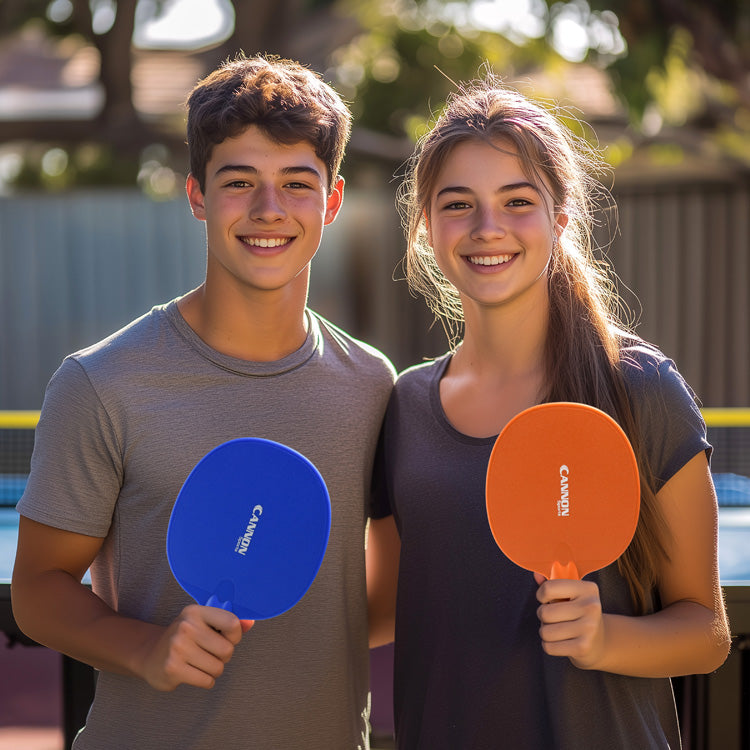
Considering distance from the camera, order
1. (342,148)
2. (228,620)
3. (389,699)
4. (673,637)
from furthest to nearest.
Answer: (389,699) → (342,148) → (673,637) → (228,620)

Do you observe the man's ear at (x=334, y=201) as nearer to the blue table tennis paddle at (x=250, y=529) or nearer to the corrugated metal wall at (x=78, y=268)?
the blue table tennis paddle at (x=250, y=529)

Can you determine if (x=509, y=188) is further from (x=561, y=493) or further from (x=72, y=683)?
(x=72, y=683)

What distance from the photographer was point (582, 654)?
6.19 ft

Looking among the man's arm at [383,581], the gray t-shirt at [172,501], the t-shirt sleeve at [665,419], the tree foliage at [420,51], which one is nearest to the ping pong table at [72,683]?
the gray t-shirt at [172,501]

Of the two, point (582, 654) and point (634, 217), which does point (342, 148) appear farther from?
point (634, 217)

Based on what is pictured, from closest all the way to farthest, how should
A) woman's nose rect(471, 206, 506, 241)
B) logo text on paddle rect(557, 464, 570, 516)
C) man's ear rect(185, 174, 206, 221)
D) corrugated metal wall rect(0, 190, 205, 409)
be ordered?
logo text on paddle rect(557, 464, 570, 516) < woman's nose rect(471, 206, 506, 241) < man's ear rect(185, 174, 206, 221) < corrugated metal wall rect(0, 190, 205, 409)

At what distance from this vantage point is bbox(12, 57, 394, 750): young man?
2137mm

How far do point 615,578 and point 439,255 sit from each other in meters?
0.90

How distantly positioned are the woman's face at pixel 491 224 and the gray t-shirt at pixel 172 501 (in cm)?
48

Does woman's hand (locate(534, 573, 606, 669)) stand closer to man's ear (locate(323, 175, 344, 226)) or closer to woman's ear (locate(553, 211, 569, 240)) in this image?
woman's ear (locate(553, 211, 569, 240))

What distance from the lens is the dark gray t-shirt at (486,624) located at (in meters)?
2.14

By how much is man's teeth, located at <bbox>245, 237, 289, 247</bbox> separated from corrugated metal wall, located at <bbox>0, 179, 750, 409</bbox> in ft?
23.1

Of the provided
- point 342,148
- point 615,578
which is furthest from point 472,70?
point 615,578

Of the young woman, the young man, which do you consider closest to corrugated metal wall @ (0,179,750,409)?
the young woman
